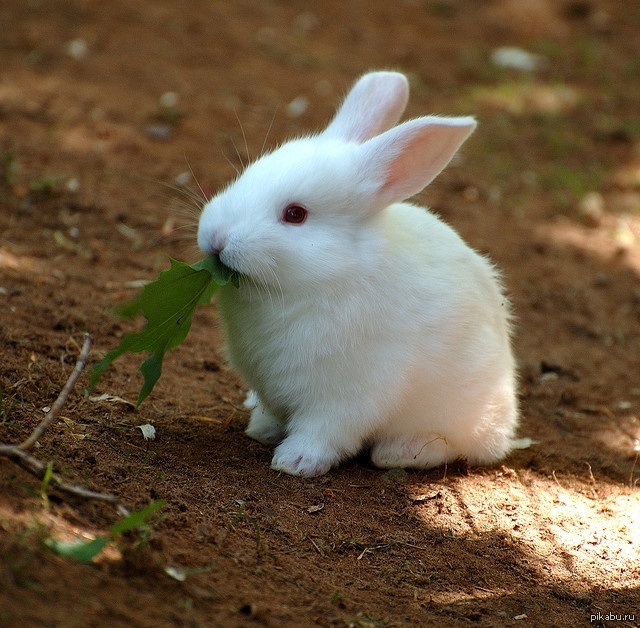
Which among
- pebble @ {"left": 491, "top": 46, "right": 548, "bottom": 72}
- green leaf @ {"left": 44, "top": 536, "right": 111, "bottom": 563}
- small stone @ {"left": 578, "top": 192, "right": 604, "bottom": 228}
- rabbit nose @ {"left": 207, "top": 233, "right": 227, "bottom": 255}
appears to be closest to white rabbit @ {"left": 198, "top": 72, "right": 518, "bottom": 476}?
rabbit nose @ {"left": 207, "top": 233, "right": 227, "bottom": 255}

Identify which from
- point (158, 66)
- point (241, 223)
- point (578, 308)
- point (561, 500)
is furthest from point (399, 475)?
point (158, 66)

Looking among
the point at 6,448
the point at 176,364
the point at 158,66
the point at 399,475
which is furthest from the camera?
the point at 158,66

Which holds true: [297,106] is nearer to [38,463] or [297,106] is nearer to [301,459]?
[301,459]

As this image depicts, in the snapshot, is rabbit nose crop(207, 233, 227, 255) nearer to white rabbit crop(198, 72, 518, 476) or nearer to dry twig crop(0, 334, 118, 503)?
white rabbit crop(198, 72, 518, 476)

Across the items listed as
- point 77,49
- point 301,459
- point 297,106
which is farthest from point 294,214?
point 77,49

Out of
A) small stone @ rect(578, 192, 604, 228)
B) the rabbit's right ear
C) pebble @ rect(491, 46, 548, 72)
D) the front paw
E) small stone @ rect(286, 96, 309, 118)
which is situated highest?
the rabbit's right ear

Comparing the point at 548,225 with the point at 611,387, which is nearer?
the point at 611,387

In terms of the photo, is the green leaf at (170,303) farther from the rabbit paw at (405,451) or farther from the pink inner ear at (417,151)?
the rabbit paw at (405,451)

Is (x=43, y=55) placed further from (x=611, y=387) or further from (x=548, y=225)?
(x=611, y=387)
